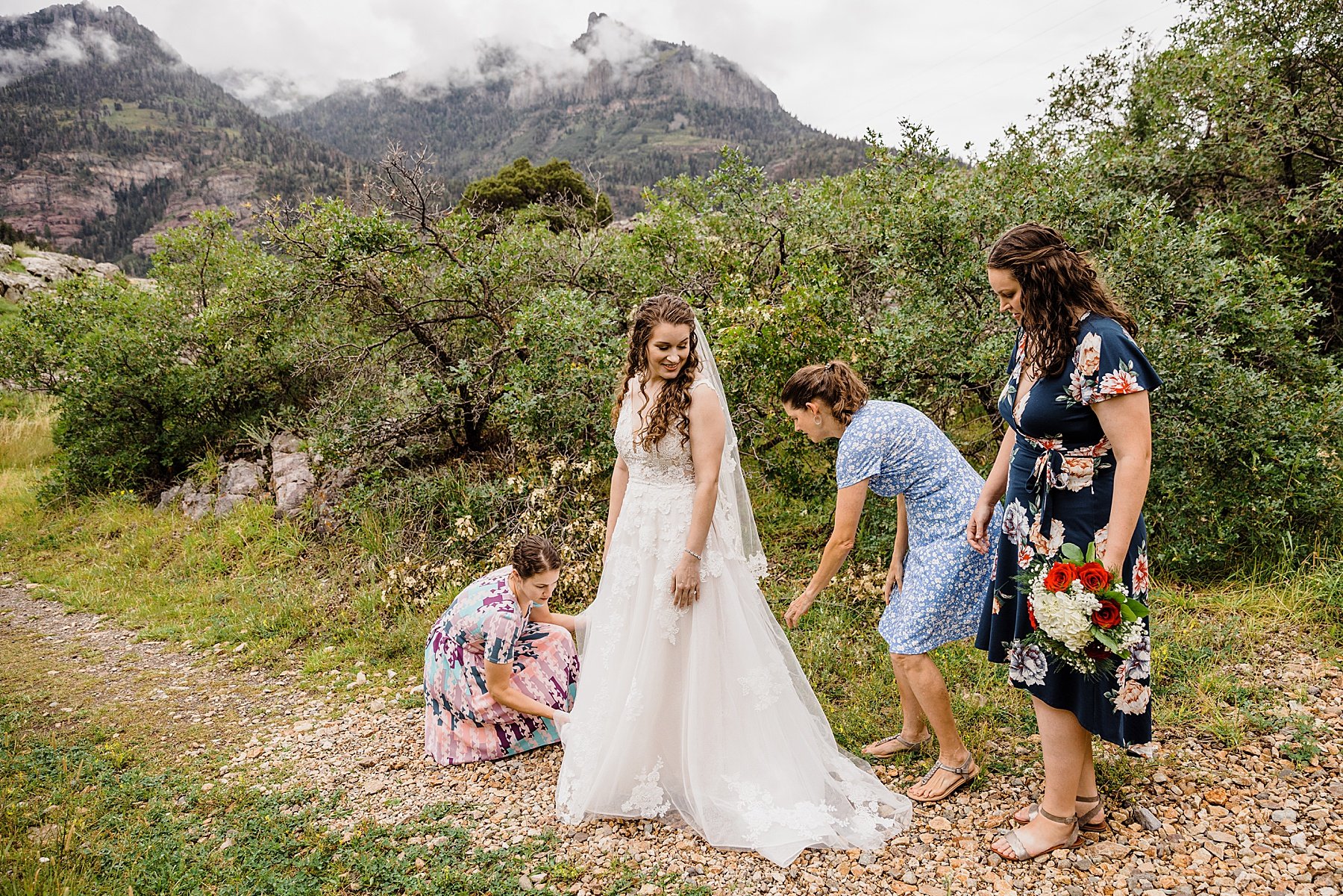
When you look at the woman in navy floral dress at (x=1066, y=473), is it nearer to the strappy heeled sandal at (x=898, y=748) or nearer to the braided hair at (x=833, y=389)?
the braided hair at (x=833, y=389)

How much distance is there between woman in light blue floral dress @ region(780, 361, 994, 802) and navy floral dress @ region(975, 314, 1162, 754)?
1.11ft

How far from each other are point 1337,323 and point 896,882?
765cm

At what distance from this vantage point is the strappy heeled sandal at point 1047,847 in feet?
9.00

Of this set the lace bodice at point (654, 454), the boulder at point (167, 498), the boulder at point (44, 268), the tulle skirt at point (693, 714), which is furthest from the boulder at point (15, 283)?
the tulle skirt at point (693, 714)

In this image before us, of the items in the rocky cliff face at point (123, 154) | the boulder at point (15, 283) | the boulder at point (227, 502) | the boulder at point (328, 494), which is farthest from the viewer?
the rocky cliff face at point (123, 154)

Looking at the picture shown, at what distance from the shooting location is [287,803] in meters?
3.54

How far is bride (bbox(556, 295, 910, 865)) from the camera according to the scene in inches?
123

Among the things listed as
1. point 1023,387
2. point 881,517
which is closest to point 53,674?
point 881,517

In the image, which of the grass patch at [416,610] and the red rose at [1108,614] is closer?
the red rose at [1108,614]

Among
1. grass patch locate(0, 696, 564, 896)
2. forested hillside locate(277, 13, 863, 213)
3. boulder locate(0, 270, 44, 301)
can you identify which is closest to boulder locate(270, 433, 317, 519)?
grass patch locate(0, 696, 564, 896)

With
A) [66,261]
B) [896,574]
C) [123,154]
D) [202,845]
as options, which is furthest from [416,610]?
[123,154]

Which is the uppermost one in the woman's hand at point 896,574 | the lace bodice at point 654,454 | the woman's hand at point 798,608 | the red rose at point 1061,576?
the lace bodice at point 654,454

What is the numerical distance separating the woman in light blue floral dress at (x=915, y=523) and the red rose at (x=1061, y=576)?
69cm

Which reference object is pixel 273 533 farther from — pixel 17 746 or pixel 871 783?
pixel 871 783
